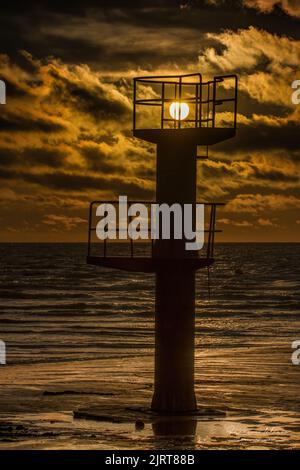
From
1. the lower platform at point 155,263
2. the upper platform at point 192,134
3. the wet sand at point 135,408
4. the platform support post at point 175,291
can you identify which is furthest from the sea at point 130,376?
the upper platform at point 192,134

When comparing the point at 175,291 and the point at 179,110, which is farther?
the point at 179,110

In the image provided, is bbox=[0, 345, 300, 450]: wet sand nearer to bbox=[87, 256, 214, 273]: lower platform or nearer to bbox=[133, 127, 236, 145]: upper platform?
bbox=[87, 256, 214, 273]: lower platform

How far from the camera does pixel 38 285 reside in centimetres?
9125

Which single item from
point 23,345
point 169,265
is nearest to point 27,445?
A: point 169,265

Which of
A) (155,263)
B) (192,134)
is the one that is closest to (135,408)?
(155,263)

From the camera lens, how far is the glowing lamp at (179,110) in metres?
21.8

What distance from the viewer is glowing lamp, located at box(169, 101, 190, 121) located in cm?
2181

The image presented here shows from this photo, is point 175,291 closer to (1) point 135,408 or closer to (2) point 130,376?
(1) point 135,408

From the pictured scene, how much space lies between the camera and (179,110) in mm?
21844

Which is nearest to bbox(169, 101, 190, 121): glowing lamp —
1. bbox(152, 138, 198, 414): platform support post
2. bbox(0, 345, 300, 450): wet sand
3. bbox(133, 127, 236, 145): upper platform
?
bbox(133, 127, 236, 145): upper platform

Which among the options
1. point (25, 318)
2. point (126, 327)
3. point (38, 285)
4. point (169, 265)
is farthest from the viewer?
point (38, 285)

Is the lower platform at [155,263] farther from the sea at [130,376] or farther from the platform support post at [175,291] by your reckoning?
the sea at [130,376]

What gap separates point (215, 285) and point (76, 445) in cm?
7844
